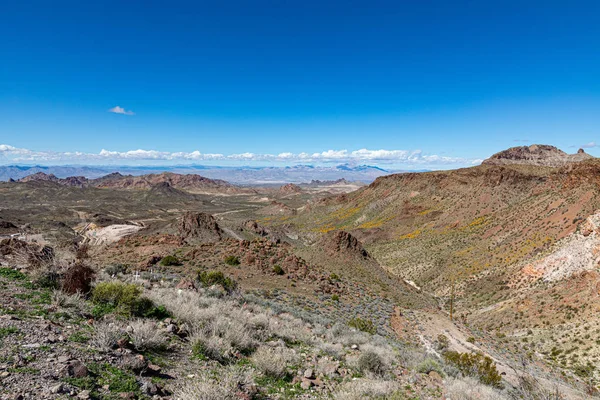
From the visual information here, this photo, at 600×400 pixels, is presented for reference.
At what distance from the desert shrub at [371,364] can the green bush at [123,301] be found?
238 inches

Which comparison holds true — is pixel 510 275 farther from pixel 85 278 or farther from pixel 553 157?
pixel 553 157

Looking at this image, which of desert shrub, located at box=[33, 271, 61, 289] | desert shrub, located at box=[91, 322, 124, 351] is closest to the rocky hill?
desert shrub, located at box=[91, 322, 124, 351]

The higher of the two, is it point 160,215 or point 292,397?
point 292,397

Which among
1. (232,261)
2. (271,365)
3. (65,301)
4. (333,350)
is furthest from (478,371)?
(232,261)

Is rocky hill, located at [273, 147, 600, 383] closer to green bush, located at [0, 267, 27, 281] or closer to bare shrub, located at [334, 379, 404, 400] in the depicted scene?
bare shrub, located at [334, 379, 404, 400]

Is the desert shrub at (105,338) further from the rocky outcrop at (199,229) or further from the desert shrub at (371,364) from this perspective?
the rocky outcrop at (199,229)

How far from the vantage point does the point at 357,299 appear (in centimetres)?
2467

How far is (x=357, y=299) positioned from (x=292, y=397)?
19.1m

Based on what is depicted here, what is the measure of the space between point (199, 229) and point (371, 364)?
37121 mm

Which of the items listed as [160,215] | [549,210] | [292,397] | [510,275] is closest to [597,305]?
[510,275]

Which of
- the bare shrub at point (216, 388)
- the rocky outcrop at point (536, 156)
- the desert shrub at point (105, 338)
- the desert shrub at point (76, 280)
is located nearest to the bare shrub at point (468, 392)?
the bare shrub at point (216, 388)

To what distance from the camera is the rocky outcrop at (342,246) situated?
1443 inches

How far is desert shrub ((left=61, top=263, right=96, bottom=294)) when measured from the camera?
30.8ft

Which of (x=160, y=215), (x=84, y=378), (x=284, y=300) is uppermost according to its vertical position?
(x=84, y=378)
